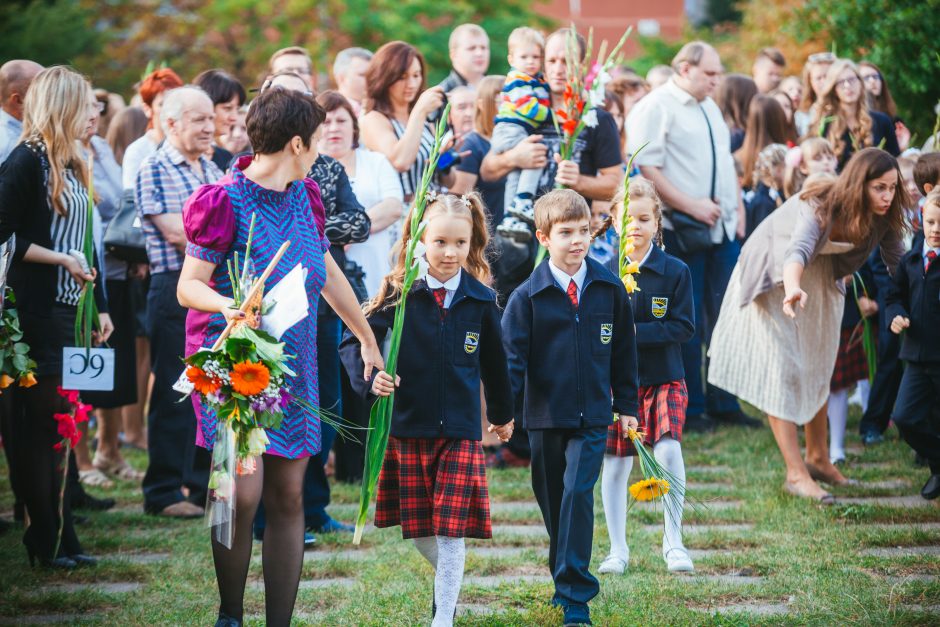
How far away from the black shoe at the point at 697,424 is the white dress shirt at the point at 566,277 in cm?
397

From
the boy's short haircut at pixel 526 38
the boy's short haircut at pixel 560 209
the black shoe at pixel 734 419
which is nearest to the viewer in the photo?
the boy's short haircut at pixel 560 209

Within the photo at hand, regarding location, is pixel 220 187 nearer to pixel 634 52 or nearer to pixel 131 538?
pixel 131 538

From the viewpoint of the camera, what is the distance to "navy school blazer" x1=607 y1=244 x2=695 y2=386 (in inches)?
231

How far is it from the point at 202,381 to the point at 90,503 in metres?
3.45

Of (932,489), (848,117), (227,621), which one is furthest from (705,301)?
(227,621)

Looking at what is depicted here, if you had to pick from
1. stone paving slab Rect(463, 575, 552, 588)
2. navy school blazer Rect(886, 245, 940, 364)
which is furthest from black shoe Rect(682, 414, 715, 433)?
stone paving slab Rect(463, 575, 552, 588)

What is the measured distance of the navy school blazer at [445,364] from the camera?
4793 millimetres

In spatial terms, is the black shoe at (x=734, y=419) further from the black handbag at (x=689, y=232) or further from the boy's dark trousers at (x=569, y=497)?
the boy's dark trousers at (x=569, y=497)

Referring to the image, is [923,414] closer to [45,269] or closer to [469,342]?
[469,342]

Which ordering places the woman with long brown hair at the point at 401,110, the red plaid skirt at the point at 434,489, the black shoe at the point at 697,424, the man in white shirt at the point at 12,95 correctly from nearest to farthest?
the red plaid skirt at the point at 434,489 → the man in white shirt at the point at 12,95 → the woman with long brown hair at the point at 401,110 → the black shoe at the point at 697,424

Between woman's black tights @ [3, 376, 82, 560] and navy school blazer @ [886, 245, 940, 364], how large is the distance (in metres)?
4.70

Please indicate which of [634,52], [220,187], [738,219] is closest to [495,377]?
[220,187]

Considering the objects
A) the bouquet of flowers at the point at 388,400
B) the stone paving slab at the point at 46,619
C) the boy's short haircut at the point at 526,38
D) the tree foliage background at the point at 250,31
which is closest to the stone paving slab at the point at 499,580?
the bouquet of flowers at the point at 388,400

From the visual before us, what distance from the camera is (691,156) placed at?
8.38m
